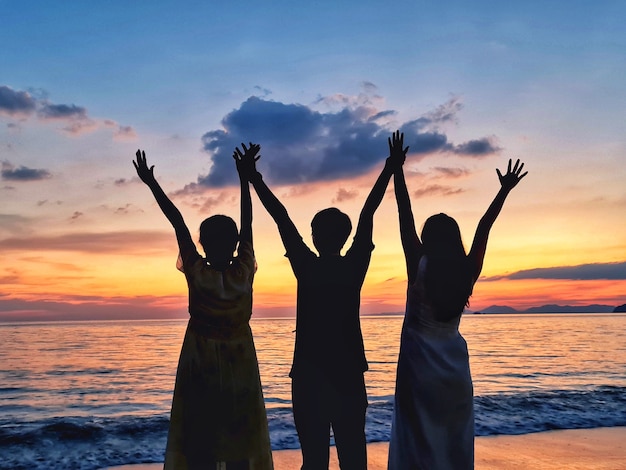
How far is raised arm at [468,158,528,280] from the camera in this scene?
391 cm

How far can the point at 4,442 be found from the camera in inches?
447

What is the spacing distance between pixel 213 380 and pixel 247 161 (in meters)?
1.49

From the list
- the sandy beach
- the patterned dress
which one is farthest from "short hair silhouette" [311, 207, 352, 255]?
the sandy beach

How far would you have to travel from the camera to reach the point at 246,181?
3965mm

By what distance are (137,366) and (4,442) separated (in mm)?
14659

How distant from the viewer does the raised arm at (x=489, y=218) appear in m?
3.91

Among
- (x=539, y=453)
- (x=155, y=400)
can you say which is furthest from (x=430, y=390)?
(x=155, y=400)

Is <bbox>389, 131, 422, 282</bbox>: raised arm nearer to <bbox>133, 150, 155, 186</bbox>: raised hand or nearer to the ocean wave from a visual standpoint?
<bbox>133, 150, 155, 186</bbox>: raised hand

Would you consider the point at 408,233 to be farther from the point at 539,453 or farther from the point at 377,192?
the point at 539,453

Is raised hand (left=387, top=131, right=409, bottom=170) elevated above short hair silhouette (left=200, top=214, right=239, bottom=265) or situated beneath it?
elevated above

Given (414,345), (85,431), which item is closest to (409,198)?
(414,345)

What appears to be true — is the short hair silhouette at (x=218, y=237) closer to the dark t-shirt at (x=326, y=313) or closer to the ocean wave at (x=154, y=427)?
the dark t-shirt at (x=326, y=313)

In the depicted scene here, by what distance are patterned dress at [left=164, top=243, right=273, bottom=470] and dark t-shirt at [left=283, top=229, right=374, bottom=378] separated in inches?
14.1

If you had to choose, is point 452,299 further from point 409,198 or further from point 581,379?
point 581,379
